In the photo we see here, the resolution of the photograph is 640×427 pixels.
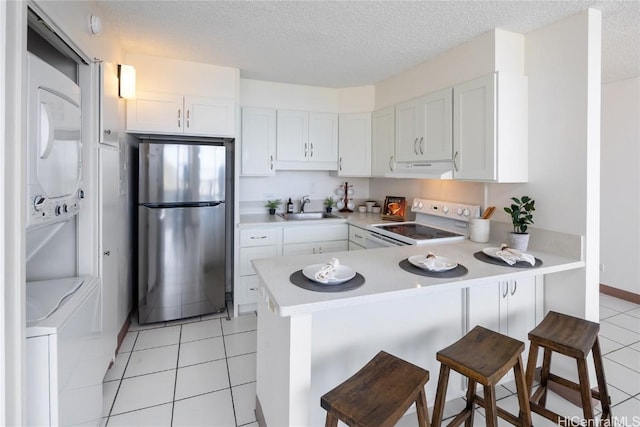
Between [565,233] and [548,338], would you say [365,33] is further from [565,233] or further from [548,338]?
[548,338]

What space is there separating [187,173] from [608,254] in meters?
4.47

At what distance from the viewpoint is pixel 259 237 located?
3.22m

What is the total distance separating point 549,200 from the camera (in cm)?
214

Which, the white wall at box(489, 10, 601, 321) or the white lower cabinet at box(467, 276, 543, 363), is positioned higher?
the white wall at box(489, 10, 601, 321)

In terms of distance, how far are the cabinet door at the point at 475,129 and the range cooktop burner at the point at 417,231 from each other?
508 mm

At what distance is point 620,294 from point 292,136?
154 inches

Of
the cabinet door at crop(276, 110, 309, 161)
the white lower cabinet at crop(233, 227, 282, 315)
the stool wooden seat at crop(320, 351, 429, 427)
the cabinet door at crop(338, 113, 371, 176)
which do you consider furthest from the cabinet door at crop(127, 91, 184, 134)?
the stool wooden seat at crop(320, 351, 429, 427)

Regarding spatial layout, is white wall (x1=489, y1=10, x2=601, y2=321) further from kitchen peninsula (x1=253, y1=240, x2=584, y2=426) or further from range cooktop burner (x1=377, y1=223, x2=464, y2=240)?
range cooktop burner (x1=377, y1=223, x2=464, y2=240)

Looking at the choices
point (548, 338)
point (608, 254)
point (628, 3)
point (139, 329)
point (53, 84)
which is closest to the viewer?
point (53, 84)

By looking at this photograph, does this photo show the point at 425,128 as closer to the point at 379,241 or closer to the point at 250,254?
the point at 379,241

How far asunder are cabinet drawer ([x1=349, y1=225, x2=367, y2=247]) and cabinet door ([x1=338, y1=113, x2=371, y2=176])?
0.71 m

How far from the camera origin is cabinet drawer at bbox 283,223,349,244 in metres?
3.33

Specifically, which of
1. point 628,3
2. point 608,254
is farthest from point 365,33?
point 608,254

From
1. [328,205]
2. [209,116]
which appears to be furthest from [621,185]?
[209,116]
